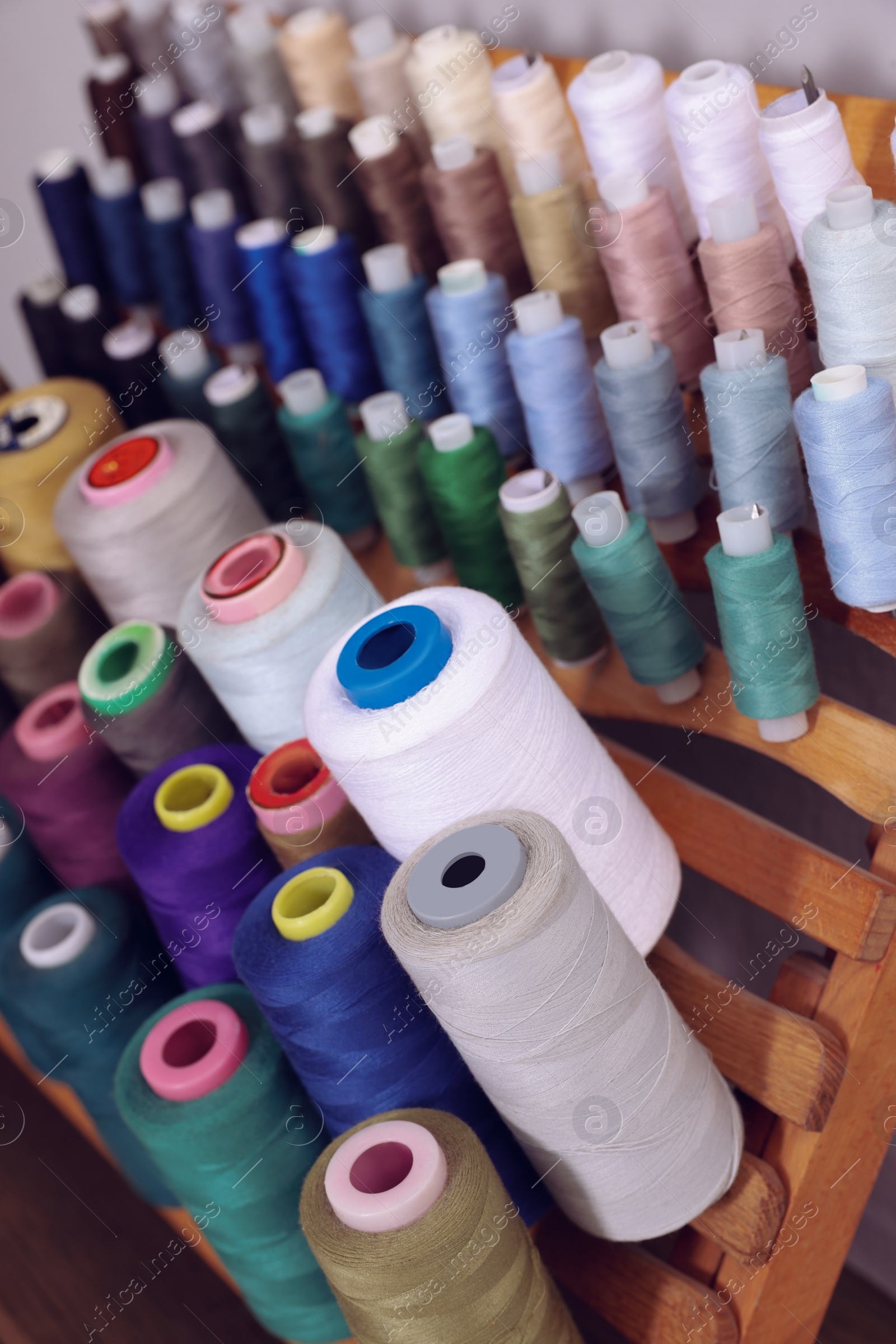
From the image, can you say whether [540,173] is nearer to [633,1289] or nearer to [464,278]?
[464,278]

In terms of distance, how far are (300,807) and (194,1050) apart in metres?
0.21

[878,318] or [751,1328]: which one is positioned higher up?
[878,318]

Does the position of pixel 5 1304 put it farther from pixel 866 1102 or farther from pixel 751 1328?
pixel 866 1102

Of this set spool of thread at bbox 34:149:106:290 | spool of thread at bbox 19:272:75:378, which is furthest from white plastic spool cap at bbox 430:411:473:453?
spool of thread at bbox 34:149:106:290

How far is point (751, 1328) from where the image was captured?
0.92 m

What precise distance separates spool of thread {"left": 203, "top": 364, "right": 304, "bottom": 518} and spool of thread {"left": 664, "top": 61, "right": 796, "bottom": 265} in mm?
523

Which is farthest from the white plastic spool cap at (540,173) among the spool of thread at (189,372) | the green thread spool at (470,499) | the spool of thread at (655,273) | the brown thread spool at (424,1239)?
the brown thread spool at (424,1239)

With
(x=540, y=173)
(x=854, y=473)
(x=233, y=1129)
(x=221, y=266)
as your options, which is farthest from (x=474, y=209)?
(x=233, y=1129)

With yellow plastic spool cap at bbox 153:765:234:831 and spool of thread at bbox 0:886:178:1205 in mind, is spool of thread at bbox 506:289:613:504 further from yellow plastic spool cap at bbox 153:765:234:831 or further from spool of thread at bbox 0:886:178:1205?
spool of thread at bbox 0:886:178:1205

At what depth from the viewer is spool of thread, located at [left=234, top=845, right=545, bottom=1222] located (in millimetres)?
877

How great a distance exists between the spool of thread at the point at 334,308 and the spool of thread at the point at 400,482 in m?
0.13

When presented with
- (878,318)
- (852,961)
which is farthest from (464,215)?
(852,961)

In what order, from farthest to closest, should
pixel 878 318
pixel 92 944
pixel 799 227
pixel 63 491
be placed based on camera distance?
pixel 63 491, pixel 92 944, pixel 799 227, pixel 878 318

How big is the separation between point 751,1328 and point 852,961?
28 centimetres
